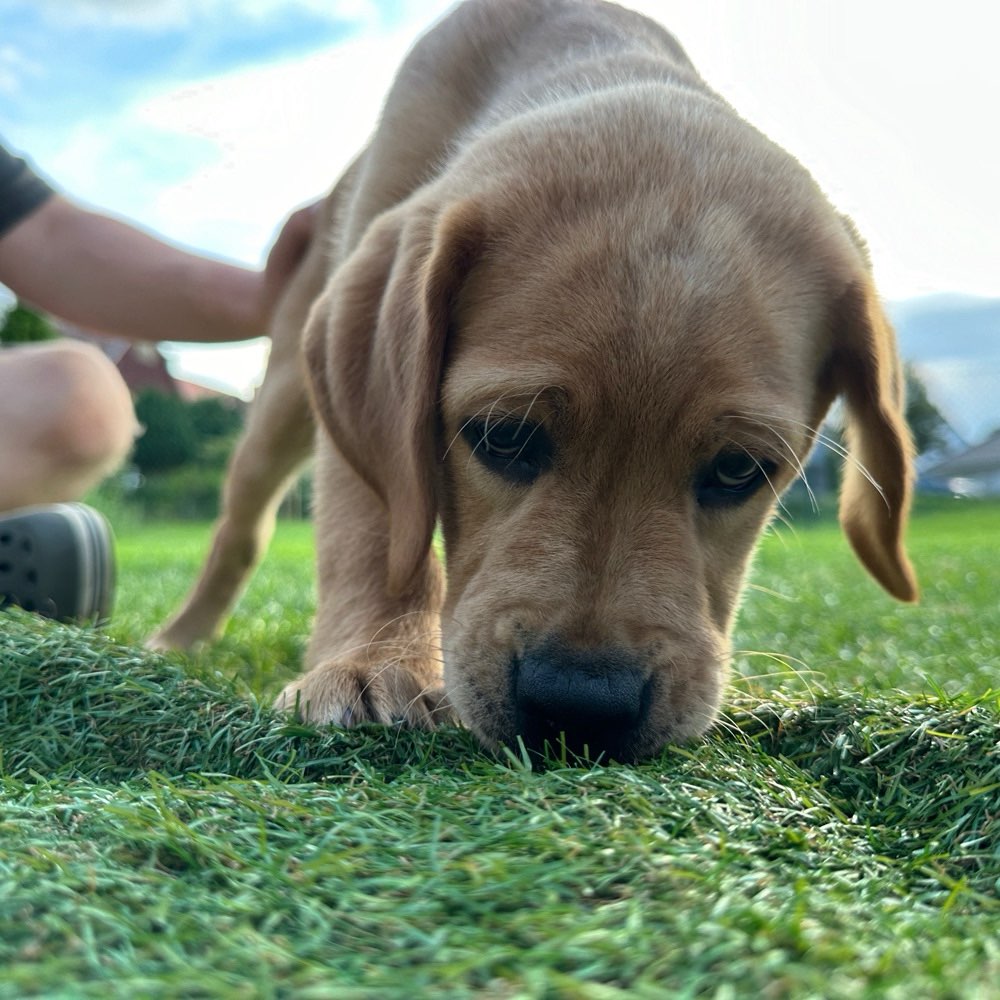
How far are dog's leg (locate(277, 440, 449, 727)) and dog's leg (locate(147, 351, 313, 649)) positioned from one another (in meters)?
0.98

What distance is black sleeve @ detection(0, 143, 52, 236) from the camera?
5.23 meters

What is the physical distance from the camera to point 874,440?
3.18 m

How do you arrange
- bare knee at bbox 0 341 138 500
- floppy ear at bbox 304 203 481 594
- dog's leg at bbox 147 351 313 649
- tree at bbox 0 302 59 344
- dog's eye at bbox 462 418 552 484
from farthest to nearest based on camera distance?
1. tree at bbox 0 302 59 344
2. bare knee at bbox 0 341 138 500
3. dog's leg at bbox 147 351 313 649
4. floppy ear at bbox 304 203 481 594
5. dog's eye at bbox 462 418 552 484

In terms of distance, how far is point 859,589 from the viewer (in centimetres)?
692

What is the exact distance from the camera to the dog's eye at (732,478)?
252cm

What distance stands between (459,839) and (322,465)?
229cm

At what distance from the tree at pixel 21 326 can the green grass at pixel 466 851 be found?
25982 mm

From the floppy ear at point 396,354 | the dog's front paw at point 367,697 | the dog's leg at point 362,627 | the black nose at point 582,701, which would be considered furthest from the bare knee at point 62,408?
the black nose at point 582,701

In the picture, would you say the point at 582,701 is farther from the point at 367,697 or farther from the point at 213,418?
the point at 213,418

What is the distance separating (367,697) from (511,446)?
0.68 m

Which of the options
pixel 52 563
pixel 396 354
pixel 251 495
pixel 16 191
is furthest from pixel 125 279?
pixel 396 354

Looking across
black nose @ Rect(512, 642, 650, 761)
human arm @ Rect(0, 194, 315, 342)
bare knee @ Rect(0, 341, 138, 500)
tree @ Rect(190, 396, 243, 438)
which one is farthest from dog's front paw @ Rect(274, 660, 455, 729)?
tree @ Rect(190, 396, 243, 438)

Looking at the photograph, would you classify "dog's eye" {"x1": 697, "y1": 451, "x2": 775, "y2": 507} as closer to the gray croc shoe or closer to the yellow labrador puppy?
the yellow labrador puppy

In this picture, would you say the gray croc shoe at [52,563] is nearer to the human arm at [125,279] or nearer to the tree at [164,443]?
the human arm at [125,279]
